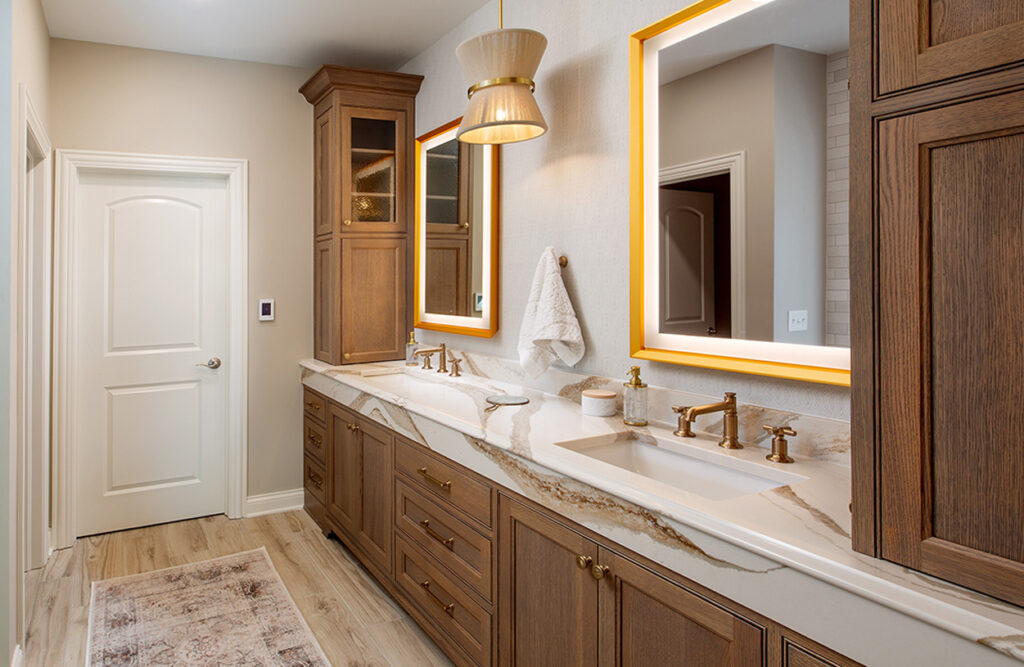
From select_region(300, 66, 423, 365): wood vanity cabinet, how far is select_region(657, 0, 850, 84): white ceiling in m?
1.88

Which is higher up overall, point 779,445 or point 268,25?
point 268,25

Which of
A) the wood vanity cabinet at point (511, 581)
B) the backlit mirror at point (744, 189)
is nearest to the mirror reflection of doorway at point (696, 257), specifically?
the backlit mirror at point (744, 189)

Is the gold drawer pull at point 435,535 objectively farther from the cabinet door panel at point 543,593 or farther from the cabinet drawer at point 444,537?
the cabinet door panel at point 543,593

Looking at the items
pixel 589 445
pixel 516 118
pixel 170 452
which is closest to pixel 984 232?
pixel 589 445

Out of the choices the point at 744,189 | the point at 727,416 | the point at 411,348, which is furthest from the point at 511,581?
the point at 411,348

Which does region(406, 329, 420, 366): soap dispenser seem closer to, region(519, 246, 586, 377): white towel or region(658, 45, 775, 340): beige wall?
region(519, 246, 586, 377): white towel

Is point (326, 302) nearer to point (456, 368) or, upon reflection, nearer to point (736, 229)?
point (456, 368)

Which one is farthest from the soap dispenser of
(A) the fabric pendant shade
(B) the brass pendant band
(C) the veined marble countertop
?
(B) the brass pendant band

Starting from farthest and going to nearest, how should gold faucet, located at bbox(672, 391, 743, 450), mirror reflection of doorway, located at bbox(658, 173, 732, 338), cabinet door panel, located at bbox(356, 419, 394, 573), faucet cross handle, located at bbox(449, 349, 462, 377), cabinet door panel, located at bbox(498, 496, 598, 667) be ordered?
faucet cross handle, located at bbox(449, 349, 462, 377) → cabinet door panel, located at bbox(356, 419, 394, 573) → mirror reflection of doorway, located at bbox(658, 173, 732, 338) → gold faucet, located at bbox(672, 391, 743, 450) → cabinet door panel, located at bbox(498, 496, 598, 667)

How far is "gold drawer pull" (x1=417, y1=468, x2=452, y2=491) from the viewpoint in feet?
6.92

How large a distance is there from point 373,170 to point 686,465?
2440mm

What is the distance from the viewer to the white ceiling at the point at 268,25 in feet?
9.58

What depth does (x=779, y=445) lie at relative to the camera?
159cm

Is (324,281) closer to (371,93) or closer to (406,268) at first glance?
(406,268)
